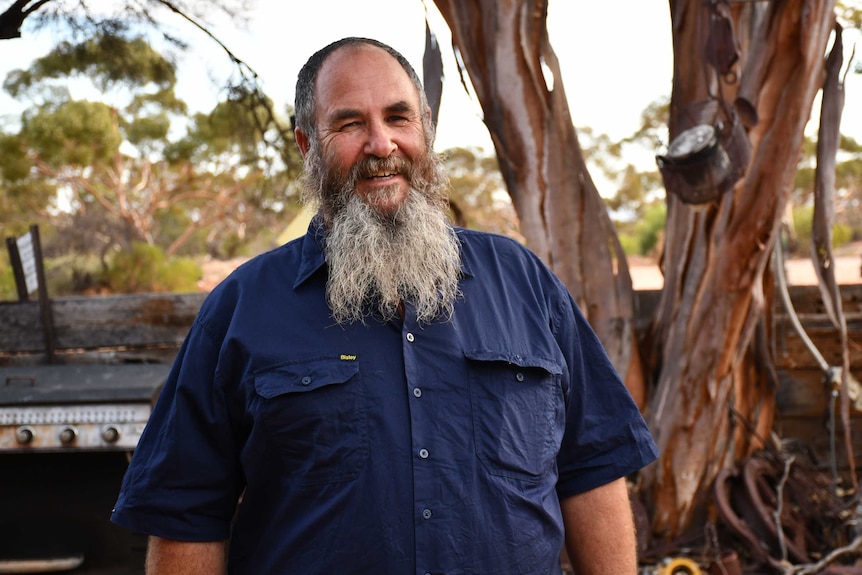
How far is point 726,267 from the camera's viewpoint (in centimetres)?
363

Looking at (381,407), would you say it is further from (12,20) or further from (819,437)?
(819,437)

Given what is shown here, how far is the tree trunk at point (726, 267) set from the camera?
3.42 meters

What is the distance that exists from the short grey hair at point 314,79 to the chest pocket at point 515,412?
0.56 m

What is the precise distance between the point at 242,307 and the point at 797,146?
2.85 meters

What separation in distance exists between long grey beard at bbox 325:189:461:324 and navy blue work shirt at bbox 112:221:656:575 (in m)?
0.03

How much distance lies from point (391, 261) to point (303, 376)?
13.7 inches

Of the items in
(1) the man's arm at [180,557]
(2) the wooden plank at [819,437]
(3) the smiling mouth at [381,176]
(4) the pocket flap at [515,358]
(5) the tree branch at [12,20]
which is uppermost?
(5) the tree branch at [12,20]

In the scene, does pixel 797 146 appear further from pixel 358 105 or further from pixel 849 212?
pixel 849 212

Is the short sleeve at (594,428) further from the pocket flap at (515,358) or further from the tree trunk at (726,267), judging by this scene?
the tree trunk at (726,267)

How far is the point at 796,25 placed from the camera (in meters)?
3.36

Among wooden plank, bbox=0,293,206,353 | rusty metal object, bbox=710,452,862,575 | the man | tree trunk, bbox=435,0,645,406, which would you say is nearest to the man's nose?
the man

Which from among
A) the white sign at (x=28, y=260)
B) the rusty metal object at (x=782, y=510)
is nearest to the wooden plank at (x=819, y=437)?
the rusty metal object at (x=782, y=510)

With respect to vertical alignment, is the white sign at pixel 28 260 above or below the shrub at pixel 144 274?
below

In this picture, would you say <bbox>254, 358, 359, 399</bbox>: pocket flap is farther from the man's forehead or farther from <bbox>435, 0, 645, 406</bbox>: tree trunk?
<bbox>435, 0, 645, 406</bbox>: tree trunk
